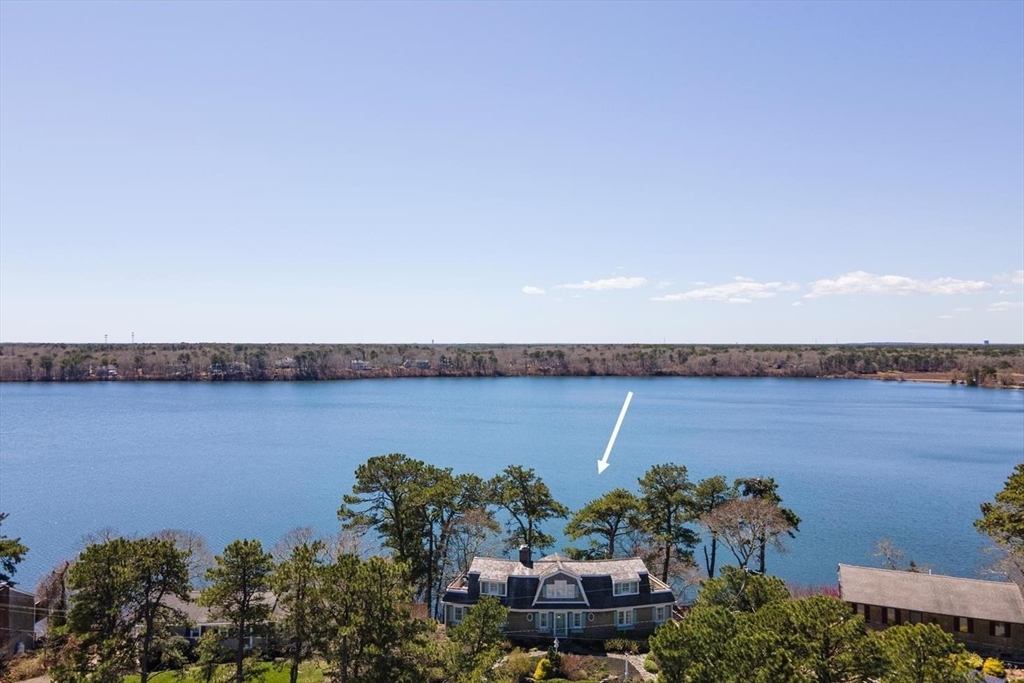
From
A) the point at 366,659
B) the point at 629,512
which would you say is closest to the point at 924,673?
the point at 366,659

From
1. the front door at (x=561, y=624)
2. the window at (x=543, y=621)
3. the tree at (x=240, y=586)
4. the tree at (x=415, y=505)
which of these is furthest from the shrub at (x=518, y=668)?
the tree at (x=240, y=586)

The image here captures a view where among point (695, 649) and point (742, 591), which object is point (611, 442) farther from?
point (695, 649)

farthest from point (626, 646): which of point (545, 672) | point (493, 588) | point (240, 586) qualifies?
point (240, 586)

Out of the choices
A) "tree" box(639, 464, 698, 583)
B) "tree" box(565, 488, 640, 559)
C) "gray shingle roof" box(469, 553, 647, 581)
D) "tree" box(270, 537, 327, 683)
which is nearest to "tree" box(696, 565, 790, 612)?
"gray shingle roof" box(469, 553, 647, 581)

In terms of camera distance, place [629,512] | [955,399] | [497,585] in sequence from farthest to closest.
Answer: [955,399] → [629,512] → [497,585]

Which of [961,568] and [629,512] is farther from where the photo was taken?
[961,568]

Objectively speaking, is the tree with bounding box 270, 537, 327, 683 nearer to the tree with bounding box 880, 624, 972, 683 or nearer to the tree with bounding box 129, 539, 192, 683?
the tree with bounding box 129, 539, 192, 683

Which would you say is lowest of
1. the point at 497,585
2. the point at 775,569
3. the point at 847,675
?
the point at 775,569

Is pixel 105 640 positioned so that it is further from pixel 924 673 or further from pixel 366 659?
pixel 924 673
